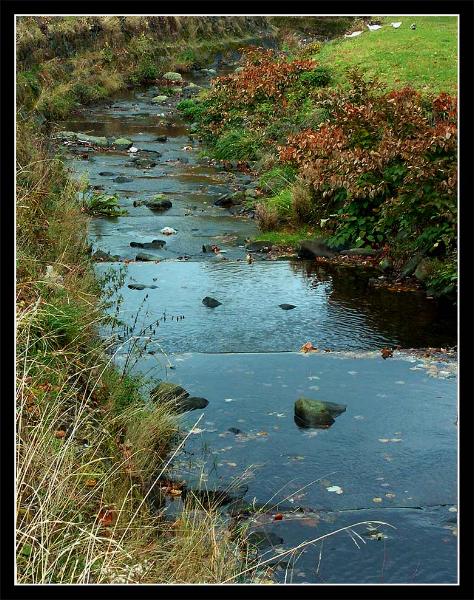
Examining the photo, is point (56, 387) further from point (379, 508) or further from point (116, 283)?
point (116, 283)

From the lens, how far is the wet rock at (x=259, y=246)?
1020 cm

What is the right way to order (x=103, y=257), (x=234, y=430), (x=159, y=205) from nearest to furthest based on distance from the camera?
(x=234, y=430) < (x=103, y=257) < (x=159, y=205)

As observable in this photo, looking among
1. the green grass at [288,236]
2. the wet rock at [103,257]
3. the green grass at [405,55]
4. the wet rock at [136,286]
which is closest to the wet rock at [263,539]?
the wet rock at [136,286]

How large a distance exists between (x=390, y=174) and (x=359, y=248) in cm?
89

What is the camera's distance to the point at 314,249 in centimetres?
987

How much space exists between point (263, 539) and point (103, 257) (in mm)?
5780

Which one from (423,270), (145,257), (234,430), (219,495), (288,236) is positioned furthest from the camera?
(288,236)

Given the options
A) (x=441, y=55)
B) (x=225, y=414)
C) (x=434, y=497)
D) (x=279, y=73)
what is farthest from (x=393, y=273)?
(x=441, y=55)

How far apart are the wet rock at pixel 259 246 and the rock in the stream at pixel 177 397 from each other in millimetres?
4606

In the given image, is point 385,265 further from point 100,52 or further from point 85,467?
point 100,52

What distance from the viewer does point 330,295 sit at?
8273mm

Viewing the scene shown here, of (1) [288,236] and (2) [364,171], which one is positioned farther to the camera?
(1) [288,236]

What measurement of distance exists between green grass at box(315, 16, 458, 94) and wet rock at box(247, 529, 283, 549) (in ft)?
44.2

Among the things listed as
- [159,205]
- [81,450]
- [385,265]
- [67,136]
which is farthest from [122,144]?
[81,450]
